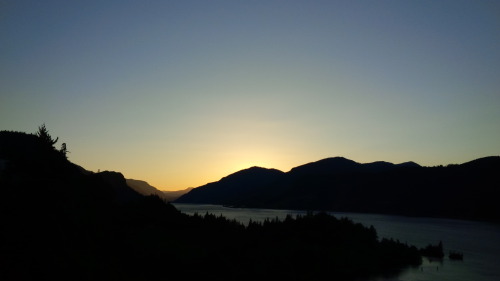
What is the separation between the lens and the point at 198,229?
247 feet

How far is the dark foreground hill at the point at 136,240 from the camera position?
35031 millimetres

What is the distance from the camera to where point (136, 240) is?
55.7 m

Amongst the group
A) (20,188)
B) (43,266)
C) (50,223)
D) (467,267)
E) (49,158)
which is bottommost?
(467,267)

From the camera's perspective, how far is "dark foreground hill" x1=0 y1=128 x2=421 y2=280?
35031 mm

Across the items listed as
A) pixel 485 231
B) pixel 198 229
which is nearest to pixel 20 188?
pixel 198 229

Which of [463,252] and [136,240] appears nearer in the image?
[136,240]

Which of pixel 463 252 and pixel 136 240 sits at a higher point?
pixel 136 240

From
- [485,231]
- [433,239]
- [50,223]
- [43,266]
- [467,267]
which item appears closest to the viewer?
[43,266]

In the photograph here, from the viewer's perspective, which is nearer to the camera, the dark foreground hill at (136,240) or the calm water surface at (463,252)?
the dark foreground hill at (136,240)

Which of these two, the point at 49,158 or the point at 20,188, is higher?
the point at 49,158

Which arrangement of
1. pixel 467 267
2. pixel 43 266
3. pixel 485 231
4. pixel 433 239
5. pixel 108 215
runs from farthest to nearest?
pixel 485 231 < pixel 433 239 < pixel 467 267 < pixel 108 215 < pixel 43 266

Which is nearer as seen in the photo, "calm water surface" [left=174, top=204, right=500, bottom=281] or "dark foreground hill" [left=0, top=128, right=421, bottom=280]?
"dark foreground hill" [left=0, top=128, right=421, bottom=280]

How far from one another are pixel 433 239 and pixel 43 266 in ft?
439

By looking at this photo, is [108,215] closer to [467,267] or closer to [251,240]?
[251,240]
